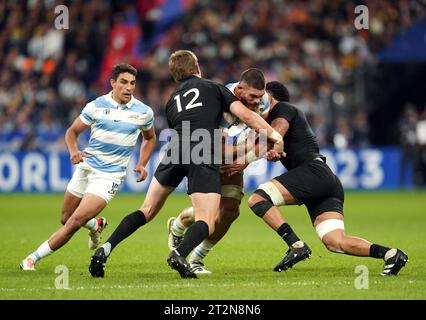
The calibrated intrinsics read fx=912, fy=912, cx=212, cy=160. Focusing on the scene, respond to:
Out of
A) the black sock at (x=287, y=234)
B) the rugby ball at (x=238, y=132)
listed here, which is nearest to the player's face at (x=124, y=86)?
the rugby ball at (x=238, y=132)

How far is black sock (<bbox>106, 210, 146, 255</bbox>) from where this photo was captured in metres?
9.39

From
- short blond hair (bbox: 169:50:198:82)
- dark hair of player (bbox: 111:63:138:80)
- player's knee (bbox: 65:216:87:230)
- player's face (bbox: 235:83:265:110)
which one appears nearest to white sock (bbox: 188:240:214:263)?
player's knee (bbox: 65:216:87:230)

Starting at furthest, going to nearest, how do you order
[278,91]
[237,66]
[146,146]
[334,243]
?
[237,66] < [146,146] < [278,91] < [334,243]

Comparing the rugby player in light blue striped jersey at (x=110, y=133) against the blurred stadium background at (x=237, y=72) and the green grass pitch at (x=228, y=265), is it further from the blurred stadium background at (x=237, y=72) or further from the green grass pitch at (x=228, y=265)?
the blurred stadium background at (x=237, y=72)

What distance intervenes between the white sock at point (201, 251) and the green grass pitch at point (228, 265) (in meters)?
0.21

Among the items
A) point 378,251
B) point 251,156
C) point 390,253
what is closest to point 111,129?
point 251,156

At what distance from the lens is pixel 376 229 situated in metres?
15.4

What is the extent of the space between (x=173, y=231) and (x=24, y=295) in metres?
2.71

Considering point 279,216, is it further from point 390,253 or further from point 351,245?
point 390,253

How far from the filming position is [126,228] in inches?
372

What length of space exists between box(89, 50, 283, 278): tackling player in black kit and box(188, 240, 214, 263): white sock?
0.84 meters

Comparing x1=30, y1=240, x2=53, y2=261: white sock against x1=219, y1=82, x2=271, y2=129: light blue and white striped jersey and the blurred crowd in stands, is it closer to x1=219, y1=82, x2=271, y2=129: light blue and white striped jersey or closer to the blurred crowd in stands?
x1=219, y1=82, x2=271, y2=129: light blue and white striped jersey

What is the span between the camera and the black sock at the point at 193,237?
356 inches

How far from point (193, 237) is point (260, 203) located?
0.96m
